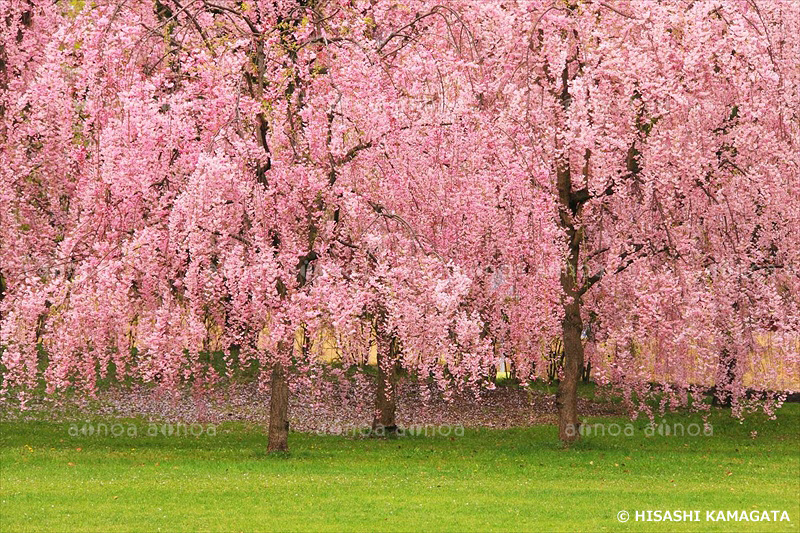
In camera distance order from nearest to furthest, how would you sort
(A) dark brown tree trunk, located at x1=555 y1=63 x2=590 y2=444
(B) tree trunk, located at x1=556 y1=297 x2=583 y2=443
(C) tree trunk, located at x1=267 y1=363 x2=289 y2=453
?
1. (C) tree trunk, located at x1=267 y1=363 x2=289 y2=453
2. (A) dark brown tree trunk, located at x1=555 y1=63 x2=590 y2=444
3. (B) tree trunk, located at x1=556 y1=297 x2=583 y2=443

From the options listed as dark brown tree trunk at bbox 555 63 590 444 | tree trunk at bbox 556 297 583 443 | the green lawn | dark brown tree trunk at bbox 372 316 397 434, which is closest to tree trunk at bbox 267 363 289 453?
the green lawn

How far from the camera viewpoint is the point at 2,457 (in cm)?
1789

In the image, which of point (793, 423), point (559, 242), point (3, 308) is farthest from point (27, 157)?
point (793, 423)

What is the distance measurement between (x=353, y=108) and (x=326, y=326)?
3244 millimetres

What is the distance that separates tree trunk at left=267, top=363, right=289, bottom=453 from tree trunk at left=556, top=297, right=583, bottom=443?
547 centimetres

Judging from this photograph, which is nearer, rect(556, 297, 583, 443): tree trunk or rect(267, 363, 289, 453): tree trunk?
rect(267, 363, 289, 453): tree trunk

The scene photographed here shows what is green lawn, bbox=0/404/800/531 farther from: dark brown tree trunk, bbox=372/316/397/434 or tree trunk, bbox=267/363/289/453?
dark brown tree trunk, bbox=372/316/397/434

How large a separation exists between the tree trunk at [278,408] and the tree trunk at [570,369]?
5467 millimetres

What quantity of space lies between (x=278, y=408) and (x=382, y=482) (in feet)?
9.45

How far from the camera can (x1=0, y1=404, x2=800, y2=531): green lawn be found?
484 inches

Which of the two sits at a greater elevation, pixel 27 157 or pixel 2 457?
pixel 27 157

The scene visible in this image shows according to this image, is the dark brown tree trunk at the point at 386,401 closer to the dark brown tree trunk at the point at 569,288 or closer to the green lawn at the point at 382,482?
the green lawn at the point at 382,482

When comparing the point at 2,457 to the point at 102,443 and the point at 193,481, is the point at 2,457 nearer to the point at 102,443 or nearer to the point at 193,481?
the point at 102,443

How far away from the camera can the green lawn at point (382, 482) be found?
12297 mm
